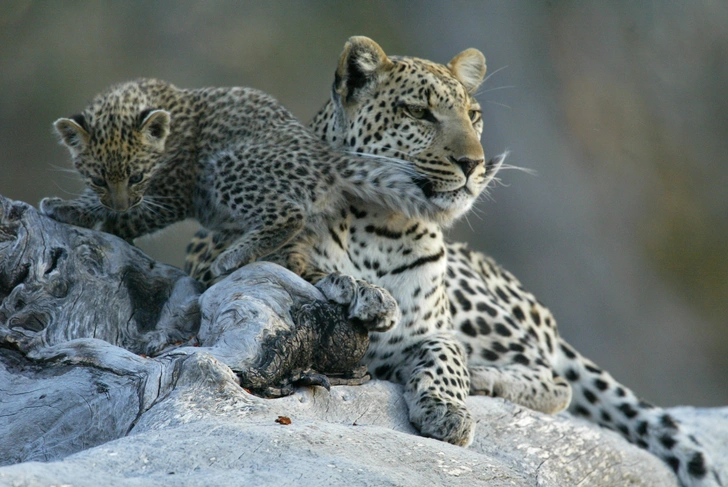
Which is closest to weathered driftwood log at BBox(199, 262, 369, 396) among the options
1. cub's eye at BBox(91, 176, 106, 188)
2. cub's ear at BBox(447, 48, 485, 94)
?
cub's eye at BBox(91, 176, 106, 188)

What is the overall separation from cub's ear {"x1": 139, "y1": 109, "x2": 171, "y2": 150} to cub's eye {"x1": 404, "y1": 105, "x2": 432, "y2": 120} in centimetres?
158

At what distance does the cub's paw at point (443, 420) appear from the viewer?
5363 millimetres

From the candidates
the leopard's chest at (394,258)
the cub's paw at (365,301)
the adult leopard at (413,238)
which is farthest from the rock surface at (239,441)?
the leopard's chest at (394,258)

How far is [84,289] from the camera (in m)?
5.80

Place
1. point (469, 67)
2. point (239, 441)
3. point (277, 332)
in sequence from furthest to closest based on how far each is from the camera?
1. point (469, 67)
2. point (277, 332)
3. point (239, 441)

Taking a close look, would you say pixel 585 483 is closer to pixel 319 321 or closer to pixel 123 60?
pixel 319 321

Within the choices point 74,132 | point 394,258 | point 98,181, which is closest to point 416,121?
point 394,258

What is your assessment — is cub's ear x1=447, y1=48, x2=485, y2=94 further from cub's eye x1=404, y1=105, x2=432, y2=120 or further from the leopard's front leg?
the leopard's front leg

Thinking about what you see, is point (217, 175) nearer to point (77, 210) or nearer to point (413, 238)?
point (77, 210)

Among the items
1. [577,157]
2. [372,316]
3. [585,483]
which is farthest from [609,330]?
[372,316]

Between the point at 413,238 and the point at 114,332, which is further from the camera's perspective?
the point at 413,238

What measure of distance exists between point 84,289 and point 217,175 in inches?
44.0

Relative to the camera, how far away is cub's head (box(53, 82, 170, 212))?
605cm

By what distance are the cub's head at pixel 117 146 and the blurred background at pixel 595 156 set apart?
269 inches
